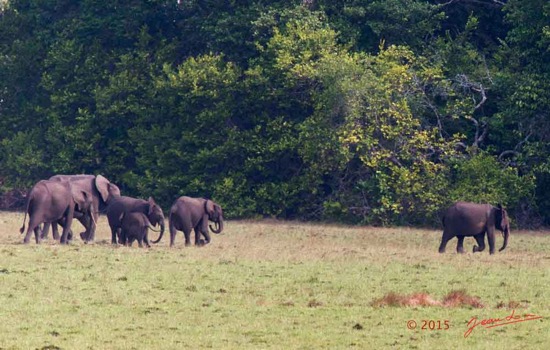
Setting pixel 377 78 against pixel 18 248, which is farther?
pixel 377 78

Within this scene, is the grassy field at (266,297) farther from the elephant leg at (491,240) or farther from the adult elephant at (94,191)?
the adult elephant at (94,191)

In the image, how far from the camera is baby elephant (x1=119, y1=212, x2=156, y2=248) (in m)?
26.4

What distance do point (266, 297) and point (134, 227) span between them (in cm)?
858

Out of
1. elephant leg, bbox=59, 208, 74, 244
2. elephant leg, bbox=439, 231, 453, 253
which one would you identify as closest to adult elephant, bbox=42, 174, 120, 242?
elephant leg, bbox=59, 208, 74, 244

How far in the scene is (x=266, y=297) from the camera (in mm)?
18344

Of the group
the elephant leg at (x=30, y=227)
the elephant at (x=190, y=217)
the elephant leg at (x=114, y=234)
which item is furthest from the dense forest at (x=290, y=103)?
the elephant leg at (x=30, y=227)

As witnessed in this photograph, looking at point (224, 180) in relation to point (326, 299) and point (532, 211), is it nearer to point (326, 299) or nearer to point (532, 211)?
point (532, 211)

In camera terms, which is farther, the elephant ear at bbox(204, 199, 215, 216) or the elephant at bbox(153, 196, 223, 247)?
the elephant ear at bbox(204, 199, 215, 216)

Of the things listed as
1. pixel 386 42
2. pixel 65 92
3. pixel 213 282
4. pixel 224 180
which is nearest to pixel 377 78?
pixel 386 42

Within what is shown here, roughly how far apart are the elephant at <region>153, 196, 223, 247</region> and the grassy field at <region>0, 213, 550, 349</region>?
1.29ft

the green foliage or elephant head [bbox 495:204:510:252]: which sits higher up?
the green foliage

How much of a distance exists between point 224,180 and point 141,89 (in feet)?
17.4

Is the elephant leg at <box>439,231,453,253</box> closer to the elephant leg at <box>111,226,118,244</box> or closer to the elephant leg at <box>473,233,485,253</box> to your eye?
the elephant leg at <box>473,233,485,253</box>

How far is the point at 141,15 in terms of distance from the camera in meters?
42.4
